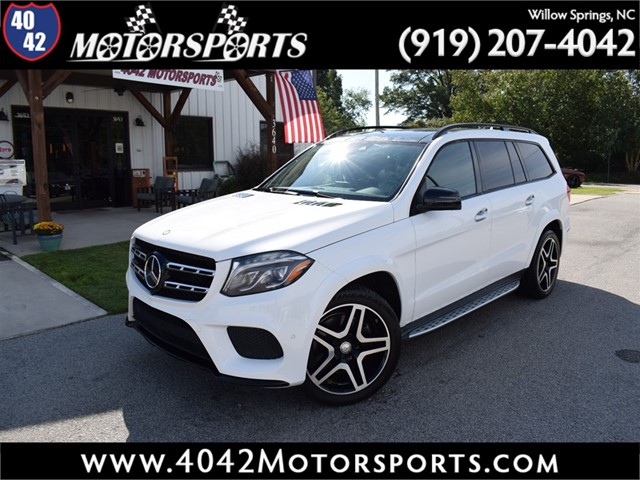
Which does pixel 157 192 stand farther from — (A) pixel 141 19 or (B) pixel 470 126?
(B) pixel 470 126

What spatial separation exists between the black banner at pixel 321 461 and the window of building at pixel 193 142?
13.2 meters

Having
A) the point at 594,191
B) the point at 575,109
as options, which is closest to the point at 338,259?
the point at 594,191

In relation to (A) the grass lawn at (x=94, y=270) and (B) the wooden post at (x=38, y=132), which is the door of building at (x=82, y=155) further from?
(A) the grass lawn at (x=94, y=270)

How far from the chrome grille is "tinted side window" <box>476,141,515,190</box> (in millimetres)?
2757

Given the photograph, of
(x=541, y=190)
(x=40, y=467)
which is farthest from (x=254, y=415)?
(x=541, y=190)

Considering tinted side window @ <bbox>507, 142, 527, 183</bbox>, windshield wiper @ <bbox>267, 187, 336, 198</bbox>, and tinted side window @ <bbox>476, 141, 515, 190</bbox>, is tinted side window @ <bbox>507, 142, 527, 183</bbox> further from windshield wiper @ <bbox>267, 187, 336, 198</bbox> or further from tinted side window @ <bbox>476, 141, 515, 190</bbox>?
windshield wiper @ <bbox>267, 187, 336, 198</bbox>

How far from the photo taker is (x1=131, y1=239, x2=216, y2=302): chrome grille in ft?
10.7

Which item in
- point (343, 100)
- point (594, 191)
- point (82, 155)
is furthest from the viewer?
point (343, 100)

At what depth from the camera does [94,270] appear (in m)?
7.09

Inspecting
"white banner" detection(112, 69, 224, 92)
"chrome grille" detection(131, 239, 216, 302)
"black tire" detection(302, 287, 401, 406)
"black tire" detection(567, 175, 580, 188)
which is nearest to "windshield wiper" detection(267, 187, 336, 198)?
"black tire" detection(302, 287, 401, 406)

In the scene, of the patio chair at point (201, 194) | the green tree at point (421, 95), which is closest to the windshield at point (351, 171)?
the patio chair at point (201, 194)

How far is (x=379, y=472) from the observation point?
2912 mm

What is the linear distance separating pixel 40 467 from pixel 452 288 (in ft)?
10.1

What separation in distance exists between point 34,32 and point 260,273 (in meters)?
8.87
